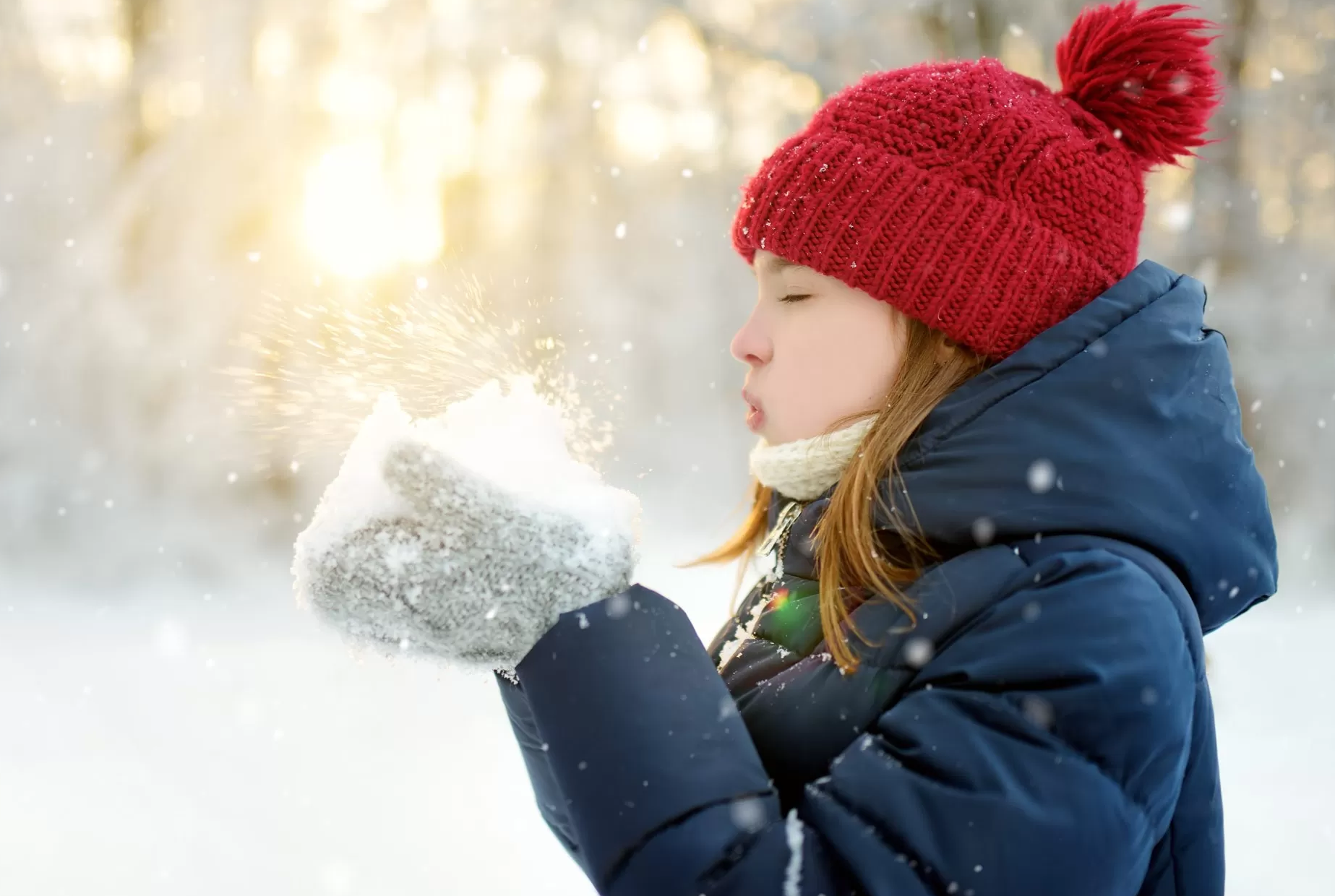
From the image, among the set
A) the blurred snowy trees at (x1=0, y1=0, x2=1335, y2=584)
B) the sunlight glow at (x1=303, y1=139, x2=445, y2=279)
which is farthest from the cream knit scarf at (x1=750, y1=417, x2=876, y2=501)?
the sunlight glow at (x1=303, y1=139, x2=445, y2=279)

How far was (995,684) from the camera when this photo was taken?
34.3 inches

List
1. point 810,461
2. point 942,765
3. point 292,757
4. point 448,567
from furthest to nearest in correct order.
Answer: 1. point 292,757
2. point 810,461
3. point 448,567
4. point 942,765

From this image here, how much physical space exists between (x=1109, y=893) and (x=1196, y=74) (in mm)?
999

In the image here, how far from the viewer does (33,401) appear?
A: 16.7ft

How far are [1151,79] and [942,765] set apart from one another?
3.01 ft

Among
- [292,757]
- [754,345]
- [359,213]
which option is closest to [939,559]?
[754,345]

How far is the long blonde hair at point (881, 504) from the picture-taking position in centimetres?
Result: 102

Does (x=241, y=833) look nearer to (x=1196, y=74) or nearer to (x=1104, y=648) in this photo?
(x=1104, y=648)

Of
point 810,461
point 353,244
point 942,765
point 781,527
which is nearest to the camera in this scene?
point 942,765

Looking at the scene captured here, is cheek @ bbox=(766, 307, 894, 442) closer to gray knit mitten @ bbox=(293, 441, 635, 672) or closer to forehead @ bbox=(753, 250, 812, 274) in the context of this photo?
forehead @ bbox=(753, 250, 812, 274)

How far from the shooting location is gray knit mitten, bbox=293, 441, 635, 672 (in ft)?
3.12

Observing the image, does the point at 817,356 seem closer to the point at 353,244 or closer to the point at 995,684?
the point at 995,684

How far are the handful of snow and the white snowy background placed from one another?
10.3ft

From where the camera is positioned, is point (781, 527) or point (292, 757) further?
point (292, 757)
